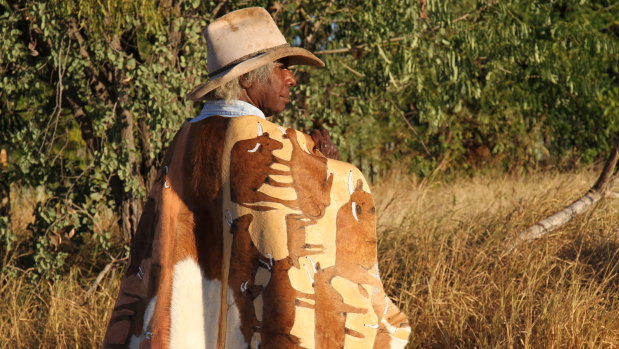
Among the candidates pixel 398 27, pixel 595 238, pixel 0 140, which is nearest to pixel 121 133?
pixel 0 140

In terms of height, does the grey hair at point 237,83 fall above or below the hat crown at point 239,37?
below

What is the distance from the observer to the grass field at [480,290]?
427 cm

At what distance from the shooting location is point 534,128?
13164 millimetres

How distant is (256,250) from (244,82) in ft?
1.72

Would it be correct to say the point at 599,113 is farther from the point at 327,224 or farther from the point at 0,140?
the point at 327,224

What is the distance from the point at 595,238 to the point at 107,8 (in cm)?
349

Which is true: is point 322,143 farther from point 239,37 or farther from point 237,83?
point 239,37

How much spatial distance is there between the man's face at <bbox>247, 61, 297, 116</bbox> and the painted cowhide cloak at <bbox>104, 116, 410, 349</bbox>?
11 centimetres

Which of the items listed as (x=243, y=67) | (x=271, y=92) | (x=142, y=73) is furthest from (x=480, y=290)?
(x=243, y=67)

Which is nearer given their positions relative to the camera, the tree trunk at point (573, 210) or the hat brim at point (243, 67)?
the hat brim at point (243, 67)

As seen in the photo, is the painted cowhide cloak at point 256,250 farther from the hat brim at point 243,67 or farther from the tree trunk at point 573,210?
the tree trunk at point 573,210

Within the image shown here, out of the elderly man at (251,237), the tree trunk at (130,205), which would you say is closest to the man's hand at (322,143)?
the elderly man at (251,237)

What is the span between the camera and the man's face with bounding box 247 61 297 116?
2.55m

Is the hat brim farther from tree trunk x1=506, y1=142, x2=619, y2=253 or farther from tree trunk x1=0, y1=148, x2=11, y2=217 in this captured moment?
tree trunk x1=0, y1=148, x2=11, y2=217
